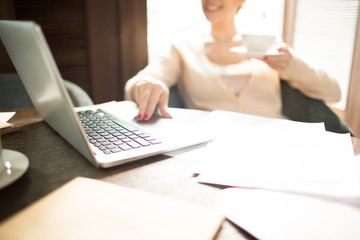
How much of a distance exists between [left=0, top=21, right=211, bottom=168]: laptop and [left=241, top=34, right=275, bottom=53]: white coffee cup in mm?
489

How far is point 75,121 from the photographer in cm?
50

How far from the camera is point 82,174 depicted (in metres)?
0.52

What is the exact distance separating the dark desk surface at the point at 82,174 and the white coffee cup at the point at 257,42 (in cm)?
54

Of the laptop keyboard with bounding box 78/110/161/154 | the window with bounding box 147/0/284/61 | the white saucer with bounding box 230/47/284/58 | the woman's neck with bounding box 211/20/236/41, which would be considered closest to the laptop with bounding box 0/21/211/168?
the laptop keyboard with bounding box 78/110/161/154

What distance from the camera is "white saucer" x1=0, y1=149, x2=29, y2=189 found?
1.53ft

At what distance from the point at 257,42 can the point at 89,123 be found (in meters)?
0.67

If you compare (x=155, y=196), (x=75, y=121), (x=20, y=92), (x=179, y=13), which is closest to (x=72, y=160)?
(x=75, y=121)

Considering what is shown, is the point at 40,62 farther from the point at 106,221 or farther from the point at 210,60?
the point at 210,60

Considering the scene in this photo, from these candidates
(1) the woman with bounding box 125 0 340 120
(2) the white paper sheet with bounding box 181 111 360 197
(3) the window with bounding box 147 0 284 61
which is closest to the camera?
(2) the white paper sheet with bounding box 181 111 360 197

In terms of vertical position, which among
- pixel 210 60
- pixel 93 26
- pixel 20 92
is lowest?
pixel 20 92

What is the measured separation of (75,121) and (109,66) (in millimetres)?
1518

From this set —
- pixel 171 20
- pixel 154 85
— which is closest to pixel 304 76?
pixel 154 85

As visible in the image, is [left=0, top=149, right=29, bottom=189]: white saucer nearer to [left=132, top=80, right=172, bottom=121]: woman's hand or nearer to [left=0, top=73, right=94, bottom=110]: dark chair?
A: [left=132, top=80, right=172, bottom=121]: woman's hand

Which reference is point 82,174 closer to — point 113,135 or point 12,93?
point 113,135
